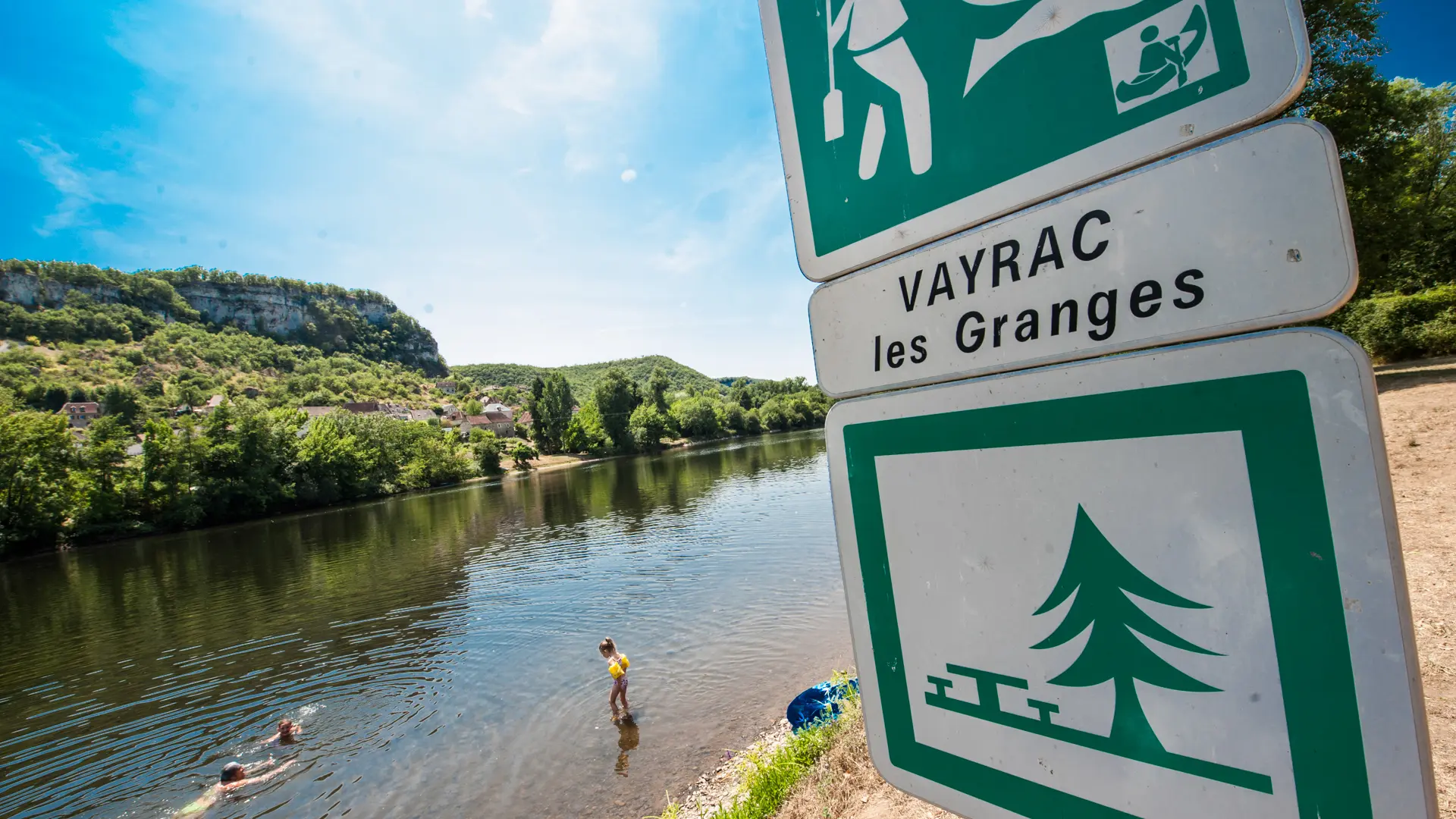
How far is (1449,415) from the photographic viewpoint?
9391 millimetres

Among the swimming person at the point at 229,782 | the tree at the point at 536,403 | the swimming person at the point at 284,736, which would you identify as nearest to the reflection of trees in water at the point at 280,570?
the swimming person at the point at 284,736

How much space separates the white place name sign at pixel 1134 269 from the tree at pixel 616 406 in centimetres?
7781

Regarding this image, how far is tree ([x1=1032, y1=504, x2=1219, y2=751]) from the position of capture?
790 millimetres

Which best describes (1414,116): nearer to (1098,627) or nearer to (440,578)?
(1098,627)

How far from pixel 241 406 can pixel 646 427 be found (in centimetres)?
4251

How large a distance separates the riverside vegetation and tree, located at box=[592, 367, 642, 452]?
23cm

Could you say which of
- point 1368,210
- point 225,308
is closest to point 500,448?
point 1368,210

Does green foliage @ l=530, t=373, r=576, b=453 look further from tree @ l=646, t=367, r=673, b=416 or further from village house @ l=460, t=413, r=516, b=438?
village house @ l=460, t=413, r=516, b=438

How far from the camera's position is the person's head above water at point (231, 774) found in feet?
29.6

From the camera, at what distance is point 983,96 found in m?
0.95

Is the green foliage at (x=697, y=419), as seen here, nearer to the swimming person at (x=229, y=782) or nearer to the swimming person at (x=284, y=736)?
the swimming person at (x=284, y=736)

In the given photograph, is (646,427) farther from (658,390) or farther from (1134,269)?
(1134,269)

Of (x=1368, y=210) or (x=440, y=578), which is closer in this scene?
(x=1368, y=210)

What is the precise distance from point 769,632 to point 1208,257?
43.7ft
